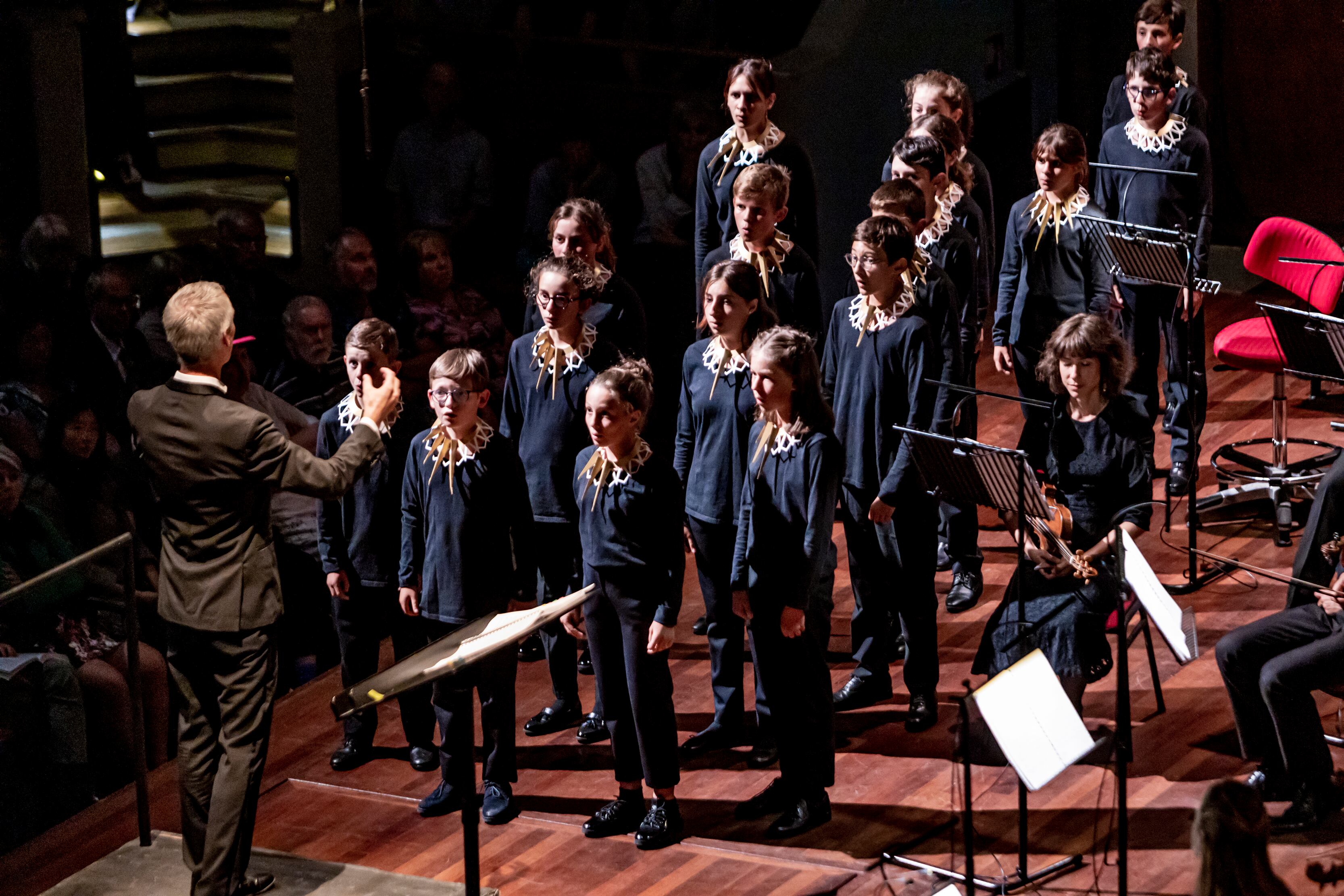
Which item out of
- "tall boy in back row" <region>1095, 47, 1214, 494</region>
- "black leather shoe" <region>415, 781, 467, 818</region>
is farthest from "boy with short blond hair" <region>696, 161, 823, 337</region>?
"black leather shoe" <region>415, 781, 467, 818</region>

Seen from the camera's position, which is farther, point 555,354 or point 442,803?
point 555,354

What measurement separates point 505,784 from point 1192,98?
4.11 metres

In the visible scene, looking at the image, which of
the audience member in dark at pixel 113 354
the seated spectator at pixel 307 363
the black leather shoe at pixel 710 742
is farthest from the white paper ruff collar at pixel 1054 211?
the audience member in dark at pixel 113 354

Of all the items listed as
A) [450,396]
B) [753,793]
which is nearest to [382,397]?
[450,396]

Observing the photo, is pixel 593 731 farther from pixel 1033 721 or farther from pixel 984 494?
pixel 1033 721

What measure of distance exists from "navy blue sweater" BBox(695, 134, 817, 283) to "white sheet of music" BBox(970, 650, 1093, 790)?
90.2 inches

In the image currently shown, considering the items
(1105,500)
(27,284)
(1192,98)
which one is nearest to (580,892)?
(1105,500)

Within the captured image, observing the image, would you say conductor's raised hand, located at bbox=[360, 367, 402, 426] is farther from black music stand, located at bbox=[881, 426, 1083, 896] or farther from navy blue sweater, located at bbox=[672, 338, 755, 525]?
black music stand, located at bbox=[881, 426, 1083, 896]

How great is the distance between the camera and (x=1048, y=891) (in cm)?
412

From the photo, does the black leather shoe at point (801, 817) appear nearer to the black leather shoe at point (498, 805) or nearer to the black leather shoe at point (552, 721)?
the black leather shoe at point (498, 805)

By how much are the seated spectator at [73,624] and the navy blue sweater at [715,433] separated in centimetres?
169

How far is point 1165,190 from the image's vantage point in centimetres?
654

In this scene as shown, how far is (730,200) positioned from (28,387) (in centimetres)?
236

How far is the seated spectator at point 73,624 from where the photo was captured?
4.75 meters
